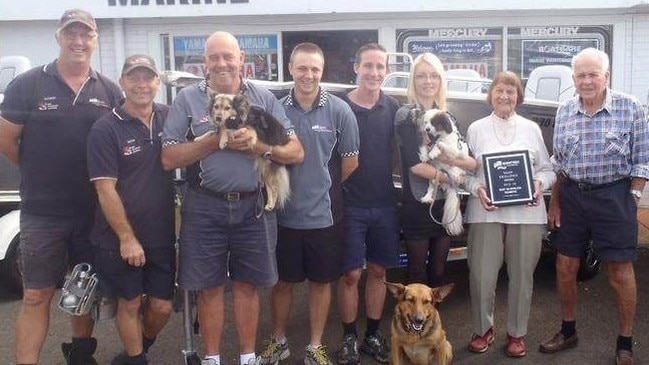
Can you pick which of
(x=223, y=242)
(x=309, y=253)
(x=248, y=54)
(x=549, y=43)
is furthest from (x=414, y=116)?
(x=248, y=54)

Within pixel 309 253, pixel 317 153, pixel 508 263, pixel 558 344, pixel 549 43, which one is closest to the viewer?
pixel 317 153

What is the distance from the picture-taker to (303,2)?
38.3 feet

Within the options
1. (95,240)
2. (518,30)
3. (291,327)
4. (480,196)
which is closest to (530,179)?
(480,196)

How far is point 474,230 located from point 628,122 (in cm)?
118

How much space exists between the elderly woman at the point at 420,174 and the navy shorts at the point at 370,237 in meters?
0.11

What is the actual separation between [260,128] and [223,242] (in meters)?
0.70

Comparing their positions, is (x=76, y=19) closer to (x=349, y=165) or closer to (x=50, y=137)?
(x=50, y=137)

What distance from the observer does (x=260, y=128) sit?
13.1 feet

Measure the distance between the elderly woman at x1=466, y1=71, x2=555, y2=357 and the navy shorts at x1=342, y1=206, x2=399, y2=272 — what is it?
54cm

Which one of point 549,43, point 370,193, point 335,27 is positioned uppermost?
point 335,27

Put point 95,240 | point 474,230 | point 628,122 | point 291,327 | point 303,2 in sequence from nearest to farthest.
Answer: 1. point 95,240
2. point 628,122
3. point 474,230
4. point 291,327
5. point 303,2

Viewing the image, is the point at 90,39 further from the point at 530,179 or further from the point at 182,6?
the point at 182,6

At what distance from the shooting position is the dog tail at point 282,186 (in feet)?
13.7

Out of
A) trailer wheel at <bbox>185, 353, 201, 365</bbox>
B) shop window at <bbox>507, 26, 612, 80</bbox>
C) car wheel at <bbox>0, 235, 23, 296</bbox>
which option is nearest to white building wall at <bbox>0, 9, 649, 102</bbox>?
shop window at <bbox>507, 26, 612, 80</bbox>
